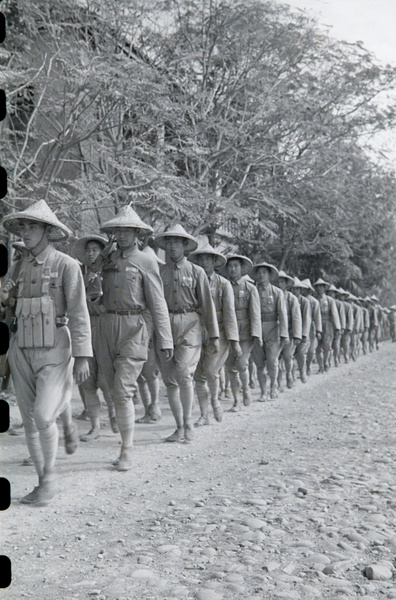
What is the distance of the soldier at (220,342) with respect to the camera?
9.24 m

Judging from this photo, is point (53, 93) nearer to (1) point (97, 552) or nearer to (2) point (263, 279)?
(2) point (263, 279)

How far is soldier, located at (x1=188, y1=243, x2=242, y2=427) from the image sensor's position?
9.24 meters

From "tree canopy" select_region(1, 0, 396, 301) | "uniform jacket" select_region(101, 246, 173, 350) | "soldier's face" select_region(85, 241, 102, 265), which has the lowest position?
"uniform jacket" select_region(101, 246, 173, 350)

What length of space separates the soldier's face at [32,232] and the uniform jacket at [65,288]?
10cm

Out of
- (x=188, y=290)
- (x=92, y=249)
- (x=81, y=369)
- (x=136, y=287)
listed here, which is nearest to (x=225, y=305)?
(x=188, y=290)

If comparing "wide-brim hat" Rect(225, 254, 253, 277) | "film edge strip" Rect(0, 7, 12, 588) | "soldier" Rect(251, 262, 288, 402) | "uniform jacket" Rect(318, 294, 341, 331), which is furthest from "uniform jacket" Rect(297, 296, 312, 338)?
"film edge strip" Rect(0, 7, 12, 588)

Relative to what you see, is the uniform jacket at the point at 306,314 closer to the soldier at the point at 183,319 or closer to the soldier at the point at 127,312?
the soldier at the point at 183,319

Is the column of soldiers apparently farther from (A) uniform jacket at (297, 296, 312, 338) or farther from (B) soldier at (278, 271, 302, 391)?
(A) uniform jacket at (297, 296, 312, 338)

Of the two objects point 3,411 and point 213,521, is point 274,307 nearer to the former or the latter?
point 213,521

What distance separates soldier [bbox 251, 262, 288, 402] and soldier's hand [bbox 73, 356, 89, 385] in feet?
23.4

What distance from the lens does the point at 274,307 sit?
12812 mm

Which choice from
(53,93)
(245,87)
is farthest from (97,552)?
(245,87)

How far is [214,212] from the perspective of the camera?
16062 millimetres

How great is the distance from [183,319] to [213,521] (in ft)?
11.5
